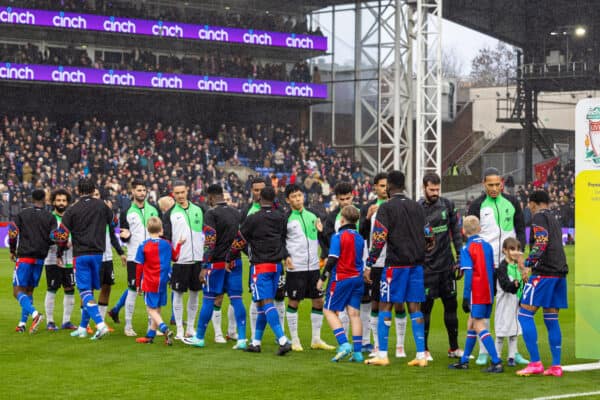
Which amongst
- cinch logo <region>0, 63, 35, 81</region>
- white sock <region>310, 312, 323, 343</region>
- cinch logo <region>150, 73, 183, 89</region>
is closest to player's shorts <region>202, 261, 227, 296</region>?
white sock <region>310, 312, 323, 343</region>

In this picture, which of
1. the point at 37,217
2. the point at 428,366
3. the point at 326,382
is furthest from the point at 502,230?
the point at 37,217

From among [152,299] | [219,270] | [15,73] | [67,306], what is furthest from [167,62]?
[219,270]

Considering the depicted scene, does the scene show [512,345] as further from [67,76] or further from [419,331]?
[67,76]

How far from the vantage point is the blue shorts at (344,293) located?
488 inches

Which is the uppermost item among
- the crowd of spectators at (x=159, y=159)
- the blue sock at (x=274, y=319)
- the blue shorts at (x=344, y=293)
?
the crowd of spectators at (x=159, y=159)

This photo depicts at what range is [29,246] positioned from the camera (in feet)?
49.6

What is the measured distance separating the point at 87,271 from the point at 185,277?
4.54 feet

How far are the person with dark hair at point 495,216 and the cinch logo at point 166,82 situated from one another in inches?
1485

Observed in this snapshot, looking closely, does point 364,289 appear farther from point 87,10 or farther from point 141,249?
point 87,10

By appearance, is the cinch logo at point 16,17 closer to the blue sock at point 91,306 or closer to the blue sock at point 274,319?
the blue sock at point 91,306

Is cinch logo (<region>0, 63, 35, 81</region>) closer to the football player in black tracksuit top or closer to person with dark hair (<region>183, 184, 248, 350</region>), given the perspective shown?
person with dark hair (<region>183, 184, 248, 350</region>)

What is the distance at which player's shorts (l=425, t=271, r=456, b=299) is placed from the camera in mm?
12492

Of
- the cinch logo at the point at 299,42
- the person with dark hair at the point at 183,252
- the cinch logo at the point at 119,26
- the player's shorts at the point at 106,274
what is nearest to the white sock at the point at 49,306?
the player's shorts at the point at 106,274

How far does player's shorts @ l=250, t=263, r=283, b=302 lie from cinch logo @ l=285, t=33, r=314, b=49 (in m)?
39.8
